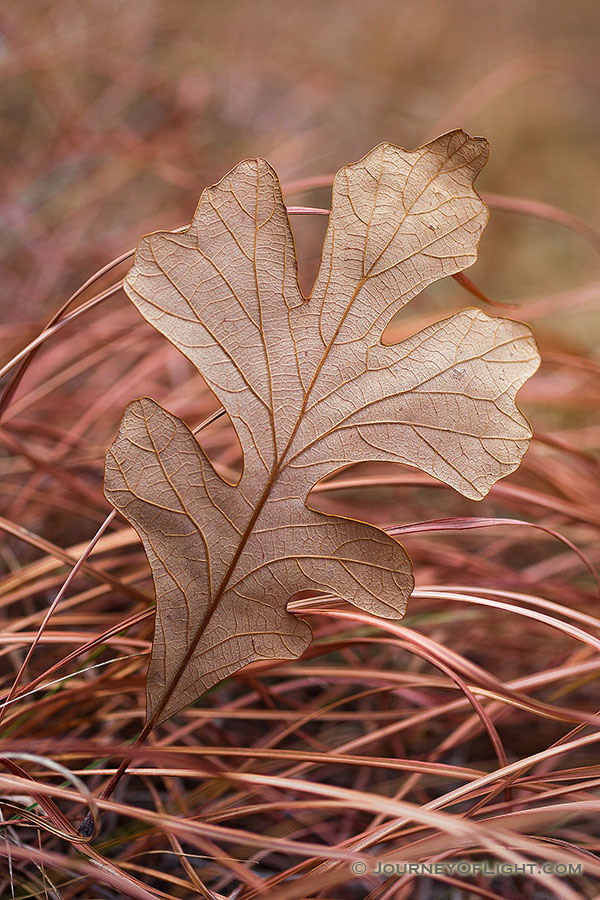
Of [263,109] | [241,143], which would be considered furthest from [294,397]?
[263,109]

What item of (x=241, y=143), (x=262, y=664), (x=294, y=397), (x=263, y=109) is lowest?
(x=262, y=664)

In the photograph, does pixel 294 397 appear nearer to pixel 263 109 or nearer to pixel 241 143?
pixel 241 143

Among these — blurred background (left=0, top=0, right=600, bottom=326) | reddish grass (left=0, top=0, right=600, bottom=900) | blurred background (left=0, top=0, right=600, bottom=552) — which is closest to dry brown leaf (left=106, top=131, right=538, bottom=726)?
reddish grass (left=0, top=0, right=600, bottom=900)

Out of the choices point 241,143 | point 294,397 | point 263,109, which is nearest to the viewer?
point 294,397

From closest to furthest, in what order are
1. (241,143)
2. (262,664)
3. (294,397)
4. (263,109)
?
(294,397) → (262,664) → (241,143) → (263,109)

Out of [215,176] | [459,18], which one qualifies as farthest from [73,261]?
[459,18]

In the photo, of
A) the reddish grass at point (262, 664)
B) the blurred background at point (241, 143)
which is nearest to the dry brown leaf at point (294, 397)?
the reddish grass at point (262, 664)

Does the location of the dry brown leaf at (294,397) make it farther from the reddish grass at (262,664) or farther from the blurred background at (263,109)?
the blurred background at (263,109)

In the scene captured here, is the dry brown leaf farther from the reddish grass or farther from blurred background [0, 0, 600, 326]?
blurred background [0, 0, 600, 326]

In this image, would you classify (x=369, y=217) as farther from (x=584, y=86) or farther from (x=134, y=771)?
(x=584, y=86)
